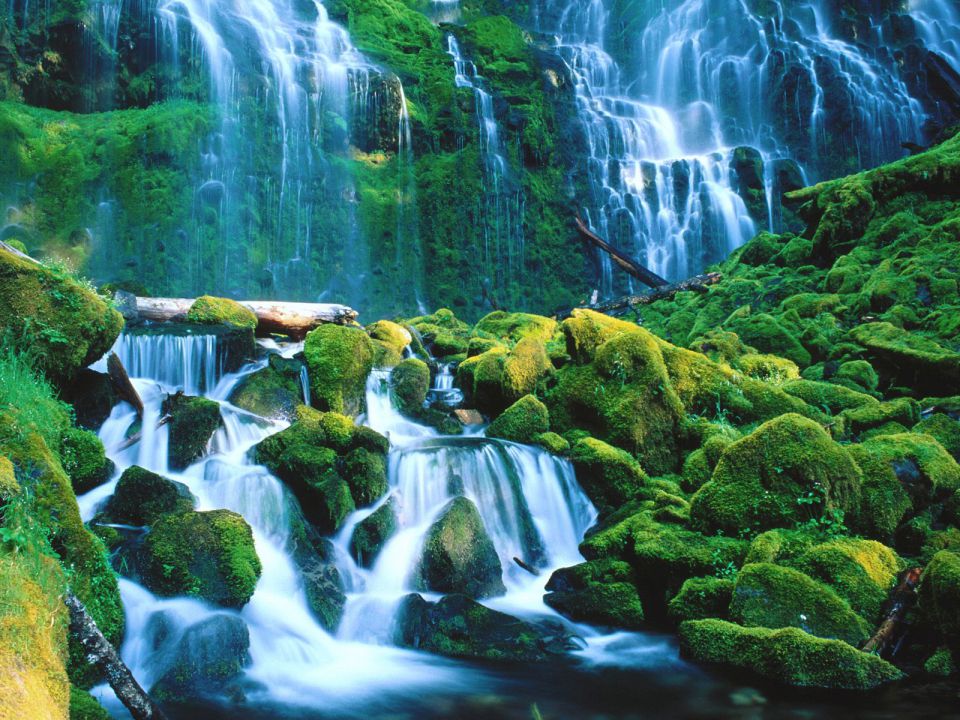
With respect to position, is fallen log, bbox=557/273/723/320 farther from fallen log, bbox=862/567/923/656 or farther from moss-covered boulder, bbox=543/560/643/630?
fallen log, bbox=862/567/923/656

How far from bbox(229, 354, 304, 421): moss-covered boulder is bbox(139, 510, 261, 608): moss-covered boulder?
377 centimetres

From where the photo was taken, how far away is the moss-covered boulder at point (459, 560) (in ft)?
21.9

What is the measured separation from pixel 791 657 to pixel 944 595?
1.14m

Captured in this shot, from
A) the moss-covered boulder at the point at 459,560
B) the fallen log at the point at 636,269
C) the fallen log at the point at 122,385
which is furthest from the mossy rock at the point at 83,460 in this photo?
the fallen log at the point at 636,269

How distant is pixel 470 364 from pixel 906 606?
7.23 metres

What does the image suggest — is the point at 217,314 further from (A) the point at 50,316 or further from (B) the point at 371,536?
(B) the point at 371,536

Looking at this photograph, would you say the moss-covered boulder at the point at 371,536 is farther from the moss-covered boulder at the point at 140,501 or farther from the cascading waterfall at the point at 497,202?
the cascading waterfall at the point at 497,202

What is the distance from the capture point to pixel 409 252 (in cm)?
2333

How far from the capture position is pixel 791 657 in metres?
4.82

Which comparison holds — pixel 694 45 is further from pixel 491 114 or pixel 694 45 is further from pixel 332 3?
pixel 332 3

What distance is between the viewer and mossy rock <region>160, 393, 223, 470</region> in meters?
8.05

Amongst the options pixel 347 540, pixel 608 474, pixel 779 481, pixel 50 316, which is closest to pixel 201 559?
pixel 347 540

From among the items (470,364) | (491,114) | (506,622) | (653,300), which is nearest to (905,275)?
(653,300)

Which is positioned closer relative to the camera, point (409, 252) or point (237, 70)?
point (237, 70)
